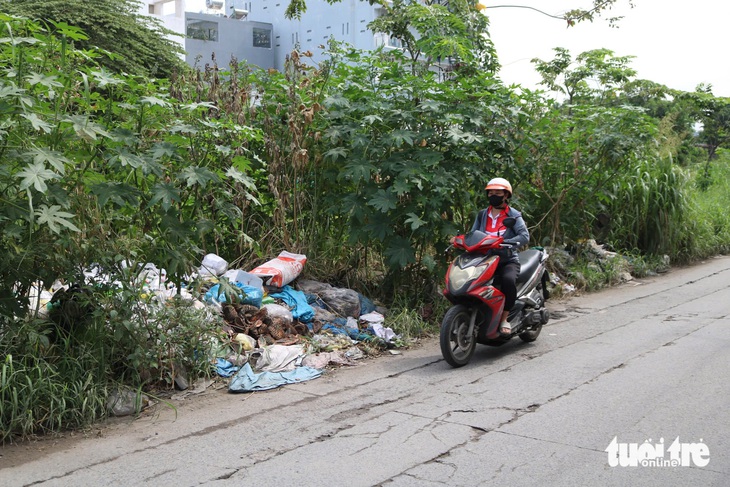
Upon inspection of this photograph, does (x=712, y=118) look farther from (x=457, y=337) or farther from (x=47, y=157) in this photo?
(x=47, y=157)

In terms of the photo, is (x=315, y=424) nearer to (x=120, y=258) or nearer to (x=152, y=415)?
(x=152, y=415)

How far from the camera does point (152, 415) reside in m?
5.66

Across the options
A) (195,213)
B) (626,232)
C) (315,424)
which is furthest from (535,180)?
(315,424)

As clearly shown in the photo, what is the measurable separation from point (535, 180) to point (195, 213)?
6466 millimetres

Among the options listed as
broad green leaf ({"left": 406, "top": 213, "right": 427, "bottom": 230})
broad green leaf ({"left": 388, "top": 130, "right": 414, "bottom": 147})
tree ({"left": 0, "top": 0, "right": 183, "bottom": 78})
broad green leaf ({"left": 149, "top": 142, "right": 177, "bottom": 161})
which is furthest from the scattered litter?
tree ({"left": 0, "top": 0, "right": 183, "bottom": 78})

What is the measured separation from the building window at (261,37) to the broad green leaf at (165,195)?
44.3m

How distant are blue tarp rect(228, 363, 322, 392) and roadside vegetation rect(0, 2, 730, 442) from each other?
12.2 inches

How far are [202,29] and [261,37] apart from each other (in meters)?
4.92

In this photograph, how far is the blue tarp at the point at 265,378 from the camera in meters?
6.31

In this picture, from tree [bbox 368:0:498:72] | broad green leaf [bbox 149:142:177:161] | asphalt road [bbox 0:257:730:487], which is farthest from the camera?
tree [bbox 368:0:498:72]

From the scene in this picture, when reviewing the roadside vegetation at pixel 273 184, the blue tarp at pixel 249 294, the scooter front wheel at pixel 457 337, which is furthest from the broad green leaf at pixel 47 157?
the scooter front wheel at pixel 457 337

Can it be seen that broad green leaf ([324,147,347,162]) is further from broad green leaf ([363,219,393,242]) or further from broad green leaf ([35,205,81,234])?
broad green leaf ([35,205,81,234])

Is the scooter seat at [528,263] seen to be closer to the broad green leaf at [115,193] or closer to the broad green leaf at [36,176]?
the broad green leaf at [115,193]

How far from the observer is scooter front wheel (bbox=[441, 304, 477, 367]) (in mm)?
6879
